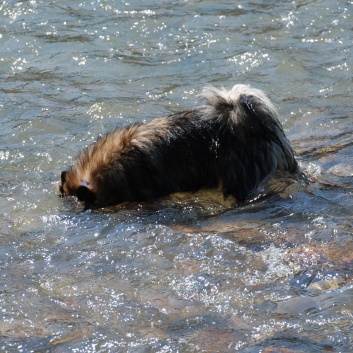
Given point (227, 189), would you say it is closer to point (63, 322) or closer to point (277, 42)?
point (63, 322)

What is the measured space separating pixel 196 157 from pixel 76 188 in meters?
0.91

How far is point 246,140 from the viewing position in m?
6.31

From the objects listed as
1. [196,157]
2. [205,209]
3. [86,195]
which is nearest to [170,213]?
[205,209]

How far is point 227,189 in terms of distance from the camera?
638 cm

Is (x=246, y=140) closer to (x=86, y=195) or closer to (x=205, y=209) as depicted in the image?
(x=205, y=209)

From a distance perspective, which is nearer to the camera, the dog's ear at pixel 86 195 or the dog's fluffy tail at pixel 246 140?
the dog's ear at pixel 86 195

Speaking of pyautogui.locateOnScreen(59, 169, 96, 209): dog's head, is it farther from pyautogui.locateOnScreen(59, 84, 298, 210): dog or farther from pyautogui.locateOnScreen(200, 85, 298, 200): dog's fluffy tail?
pyautogui.locateOnScreen(200, 85, 298, 200): dog's fluffy tail

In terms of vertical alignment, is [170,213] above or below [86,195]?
below

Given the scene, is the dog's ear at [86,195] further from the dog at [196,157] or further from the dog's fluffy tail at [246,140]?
the dog's fluffy tail at [246,140]

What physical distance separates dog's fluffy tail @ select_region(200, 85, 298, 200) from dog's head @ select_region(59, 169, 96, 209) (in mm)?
981

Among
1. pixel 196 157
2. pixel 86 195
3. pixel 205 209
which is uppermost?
pixel 196 157

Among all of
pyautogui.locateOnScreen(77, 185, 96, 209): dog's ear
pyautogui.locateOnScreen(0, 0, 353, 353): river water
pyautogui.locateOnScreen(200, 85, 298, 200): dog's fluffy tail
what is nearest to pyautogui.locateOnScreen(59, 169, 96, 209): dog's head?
pyautogui.locateOnScreen(77, 185, 96, 209): dog's ear

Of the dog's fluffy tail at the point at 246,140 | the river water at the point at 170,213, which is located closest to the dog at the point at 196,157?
the dog's fluffy tail at the point at 246,140

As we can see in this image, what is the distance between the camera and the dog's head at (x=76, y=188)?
244 inches
